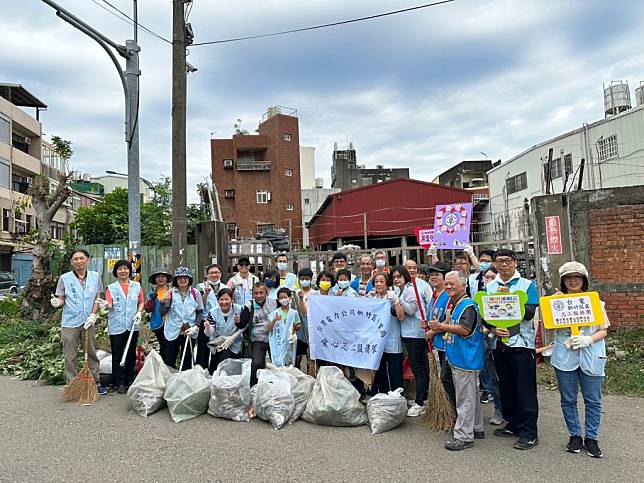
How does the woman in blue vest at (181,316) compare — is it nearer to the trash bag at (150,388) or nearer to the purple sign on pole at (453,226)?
the trash bag at (150,388)

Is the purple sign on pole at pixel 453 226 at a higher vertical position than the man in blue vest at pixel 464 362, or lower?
higher

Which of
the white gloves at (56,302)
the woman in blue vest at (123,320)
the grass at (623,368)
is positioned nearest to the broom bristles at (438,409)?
the grass at (623,368)

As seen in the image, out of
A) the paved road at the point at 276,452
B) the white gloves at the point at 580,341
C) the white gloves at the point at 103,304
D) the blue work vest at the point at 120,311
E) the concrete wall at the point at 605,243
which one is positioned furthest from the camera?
the concrete wall at the point at 605,243

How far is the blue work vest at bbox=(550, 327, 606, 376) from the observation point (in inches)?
168

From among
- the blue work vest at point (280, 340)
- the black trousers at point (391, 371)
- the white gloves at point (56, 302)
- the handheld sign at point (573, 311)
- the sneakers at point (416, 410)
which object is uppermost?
the white gloves at point (56, 302)

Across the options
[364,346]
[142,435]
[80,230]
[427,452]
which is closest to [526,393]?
[427,452]

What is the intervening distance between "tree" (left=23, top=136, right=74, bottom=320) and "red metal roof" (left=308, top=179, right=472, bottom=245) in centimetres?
1920

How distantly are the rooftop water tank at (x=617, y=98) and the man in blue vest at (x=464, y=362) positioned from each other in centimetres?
2158

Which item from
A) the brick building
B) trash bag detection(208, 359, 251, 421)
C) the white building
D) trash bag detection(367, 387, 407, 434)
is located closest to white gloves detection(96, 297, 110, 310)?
trash bag detection(208, 359, 251, 421)

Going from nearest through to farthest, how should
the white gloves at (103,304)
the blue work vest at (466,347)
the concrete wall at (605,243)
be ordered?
the blue work vest at (466,347)
the white gloves at (103,304)
the concrete wall at (605,243)

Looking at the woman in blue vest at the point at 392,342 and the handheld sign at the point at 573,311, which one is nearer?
the handheld sign at the point at 573,311

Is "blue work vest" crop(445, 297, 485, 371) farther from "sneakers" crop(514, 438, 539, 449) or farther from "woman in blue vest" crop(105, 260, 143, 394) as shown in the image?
"woman in blue vest" crop(105, 260, 143, 394)

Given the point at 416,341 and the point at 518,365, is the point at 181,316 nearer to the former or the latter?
the point at 416,341

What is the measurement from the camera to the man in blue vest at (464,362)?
4512mm
